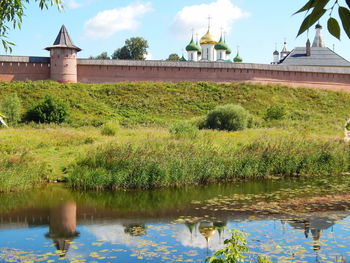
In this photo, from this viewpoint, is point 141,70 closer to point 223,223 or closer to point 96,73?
point 96,73

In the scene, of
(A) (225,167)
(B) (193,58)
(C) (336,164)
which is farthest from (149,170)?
(B) (193,58)

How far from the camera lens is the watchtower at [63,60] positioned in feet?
75.5

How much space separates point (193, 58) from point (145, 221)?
31794 millimetres

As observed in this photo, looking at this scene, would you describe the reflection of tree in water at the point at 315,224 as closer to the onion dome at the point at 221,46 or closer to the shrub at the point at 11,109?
the shrub at the point at 11,109

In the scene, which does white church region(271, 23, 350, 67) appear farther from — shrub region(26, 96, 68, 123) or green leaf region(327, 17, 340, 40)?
green leaf region(327, 17, 340, 40)

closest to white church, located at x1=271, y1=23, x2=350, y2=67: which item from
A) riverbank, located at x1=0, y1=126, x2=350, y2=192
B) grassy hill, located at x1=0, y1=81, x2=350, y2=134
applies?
grassy hill, located at x1=0, y1=81, x2=350, y2=134

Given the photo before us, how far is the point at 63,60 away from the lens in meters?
23.0

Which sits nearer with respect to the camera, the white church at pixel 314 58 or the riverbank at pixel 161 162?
the riverbank at pixel 161 162

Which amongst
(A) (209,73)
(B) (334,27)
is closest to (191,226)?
(B) (334,27)

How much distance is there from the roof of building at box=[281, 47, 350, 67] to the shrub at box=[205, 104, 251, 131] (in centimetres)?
1514

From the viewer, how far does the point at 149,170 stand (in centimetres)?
859

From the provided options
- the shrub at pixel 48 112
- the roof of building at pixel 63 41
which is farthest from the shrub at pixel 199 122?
the roof of building at pixel 63 41

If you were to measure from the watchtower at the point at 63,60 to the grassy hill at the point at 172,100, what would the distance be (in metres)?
0.66

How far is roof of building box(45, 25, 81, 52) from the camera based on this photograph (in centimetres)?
2304
